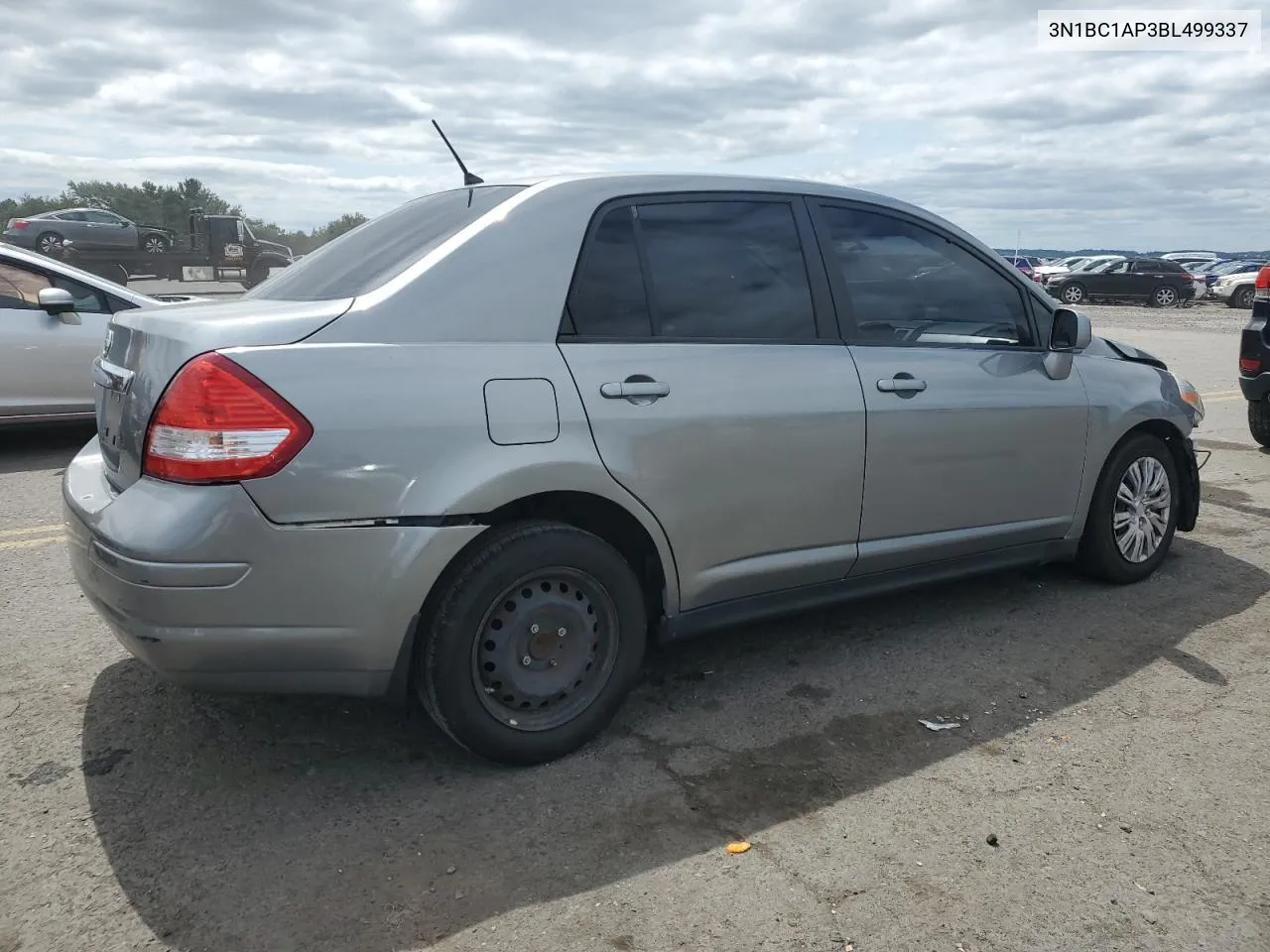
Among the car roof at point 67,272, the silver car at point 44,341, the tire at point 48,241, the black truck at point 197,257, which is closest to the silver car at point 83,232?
the tire at point 48,241

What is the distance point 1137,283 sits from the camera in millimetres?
32375

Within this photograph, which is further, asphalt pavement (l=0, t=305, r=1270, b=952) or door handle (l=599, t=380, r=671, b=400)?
door handle (l=599, t=380, r=671, b=400)

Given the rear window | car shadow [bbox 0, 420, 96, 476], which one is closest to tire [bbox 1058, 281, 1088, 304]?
car shadow [bbox 0, 420, 96, 476]

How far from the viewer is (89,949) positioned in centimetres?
234

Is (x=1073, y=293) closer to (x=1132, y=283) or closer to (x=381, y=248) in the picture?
(x=1132, y=283)

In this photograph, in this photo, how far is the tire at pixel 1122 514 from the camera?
4.68 metres

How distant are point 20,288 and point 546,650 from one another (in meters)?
6.34

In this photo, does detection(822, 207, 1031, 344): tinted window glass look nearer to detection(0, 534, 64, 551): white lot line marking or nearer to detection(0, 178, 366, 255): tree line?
detection(0, 534, 64, 551): white lot line marking

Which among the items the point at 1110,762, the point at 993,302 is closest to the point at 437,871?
the point at 1110,762

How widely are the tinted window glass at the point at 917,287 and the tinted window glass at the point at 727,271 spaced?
23 cm

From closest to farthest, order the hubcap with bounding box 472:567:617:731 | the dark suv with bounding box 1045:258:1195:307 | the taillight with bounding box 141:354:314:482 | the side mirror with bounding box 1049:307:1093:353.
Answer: the taillight with bounding box 141:354:314:482, the hubcap with bounding box 472:567:617:731, the side mirror with bounding box 1049:307:1093:353, the dark suv with bounding box 1045:258:1195:307

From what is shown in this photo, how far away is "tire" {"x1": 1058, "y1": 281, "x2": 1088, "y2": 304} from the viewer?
1296 inches

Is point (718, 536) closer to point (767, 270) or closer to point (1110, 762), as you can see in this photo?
point (767, 270)

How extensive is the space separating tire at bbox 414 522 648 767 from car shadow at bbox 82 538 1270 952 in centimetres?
13
